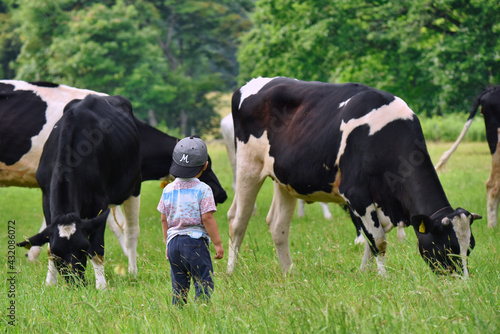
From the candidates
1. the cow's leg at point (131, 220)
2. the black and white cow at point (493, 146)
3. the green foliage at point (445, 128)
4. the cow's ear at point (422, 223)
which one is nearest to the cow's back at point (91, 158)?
the cow's leg at point (131, 220)

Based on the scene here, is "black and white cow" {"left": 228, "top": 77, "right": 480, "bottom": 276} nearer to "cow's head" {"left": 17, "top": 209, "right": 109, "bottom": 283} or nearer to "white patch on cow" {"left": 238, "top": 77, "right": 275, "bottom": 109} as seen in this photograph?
"white patch on cow" {"left": 238, "top": 77, "right": 275, "bottom": 109}

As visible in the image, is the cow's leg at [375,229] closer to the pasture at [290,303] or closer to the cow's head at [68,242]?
the pasture at [290,303]

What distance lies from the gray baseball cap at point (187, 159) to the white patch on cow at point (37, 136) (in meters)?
4.36

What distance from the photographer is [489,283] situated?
Answer: 466 cm

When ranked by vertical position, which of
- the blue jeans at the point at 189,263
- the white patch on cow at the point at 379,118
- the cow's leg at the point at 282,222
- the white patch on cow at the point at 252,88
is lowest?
the cow's leg at the point at 282,222

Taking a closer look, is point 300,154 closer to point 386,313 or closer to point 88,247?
point 88,247

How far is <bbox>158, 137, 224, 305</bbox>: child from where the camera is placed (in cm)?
489

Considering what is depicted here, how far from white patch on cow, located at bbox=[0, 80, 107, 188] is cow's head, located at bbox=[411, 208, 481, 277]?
5.24 m

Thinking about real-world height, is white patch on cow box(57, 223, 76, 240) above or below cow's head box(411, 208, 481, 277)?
below

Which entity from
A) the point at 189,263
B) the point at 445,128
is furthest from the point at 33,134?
the point at 445,128

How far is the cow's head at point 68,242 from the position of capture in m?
5.79

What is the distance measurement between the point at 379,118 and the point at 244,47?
145 ft

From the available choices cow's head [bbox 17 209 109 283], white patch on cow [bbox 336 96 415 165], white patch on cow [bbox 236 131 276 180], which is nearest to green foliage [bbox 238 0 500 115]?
white patch on cow [bbox 236 131 276 180]

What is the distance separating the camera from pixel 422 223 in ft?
18.1
